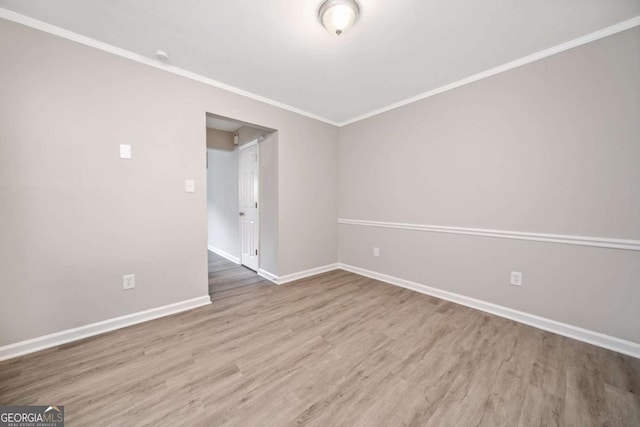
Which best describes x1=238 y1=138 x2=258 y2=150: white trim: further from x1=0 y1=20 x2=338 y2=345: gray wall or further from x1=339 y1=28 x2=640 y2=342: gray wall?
x1=339 y1=28 x2=640 y2=342: gray wall

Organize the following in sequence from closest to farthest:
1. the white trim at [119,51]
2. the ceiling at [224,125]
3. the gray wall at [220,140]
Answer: the white trim at [119,51]
the ceiling at [224,125]
the gray wall at [220,140]

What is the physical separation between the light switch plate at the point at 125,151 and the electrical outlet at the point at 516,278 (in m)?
3.77

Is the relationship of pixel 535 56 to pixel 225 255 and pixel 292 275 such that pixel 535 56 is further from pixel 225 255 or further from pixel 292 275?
pixel 225 255

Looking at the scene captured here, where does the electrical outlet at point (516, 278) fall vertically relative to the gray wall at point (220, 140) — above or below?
below

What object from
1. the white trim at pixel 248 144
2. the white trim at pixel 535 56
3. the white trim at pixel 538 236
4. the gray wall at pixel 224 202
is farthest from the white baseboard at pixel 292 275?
the white trim at pixel 535 56

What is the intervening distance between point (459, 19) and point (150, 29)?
2.37 m

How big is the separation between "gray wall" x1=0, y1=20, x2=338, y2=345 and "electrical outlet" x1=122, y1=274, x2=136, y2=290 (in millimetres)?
32

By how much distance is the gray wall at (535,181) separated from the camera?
1.70 metres

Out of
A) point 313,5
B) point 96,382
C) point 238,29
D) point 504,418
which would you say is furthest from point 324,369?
point 238,29

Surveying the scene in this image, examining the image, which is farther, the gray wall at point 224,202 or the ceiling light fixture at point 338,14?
the gray wall at point 224,202

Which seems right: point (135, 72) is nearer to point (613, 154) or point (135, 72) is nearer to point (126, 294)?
point (126, 294)

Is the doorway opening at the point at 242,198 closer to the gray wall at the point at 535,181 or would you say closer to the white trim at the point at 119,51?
the white trim at the point at 119,51

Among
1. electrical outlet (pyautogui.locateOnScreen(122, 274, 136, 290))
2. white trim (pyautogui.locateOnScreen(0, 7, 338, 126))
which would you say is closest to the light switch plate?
white trim (pyautogui.locateOnScreen(0, 7, 338, 126))

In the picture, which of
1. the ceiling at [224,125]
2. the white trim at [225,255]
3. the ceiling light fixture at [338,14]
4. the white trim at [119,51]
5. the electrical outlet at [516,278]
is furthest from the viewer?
the white trim at [225,255]
